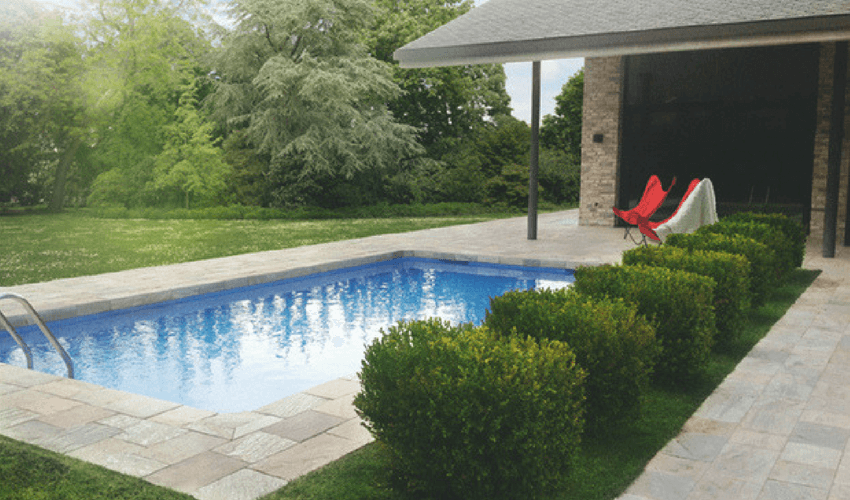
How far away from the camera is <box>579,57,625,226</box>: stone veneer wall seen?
13500mm

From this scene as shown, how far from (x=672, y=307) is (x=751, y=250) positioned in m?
2.22

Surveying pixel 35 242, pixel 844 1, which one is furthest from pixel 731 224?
pixel 35 242

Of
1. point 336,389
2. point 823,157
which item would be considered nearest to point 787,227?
point 823,157

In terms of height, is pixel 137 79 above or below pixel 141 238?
above

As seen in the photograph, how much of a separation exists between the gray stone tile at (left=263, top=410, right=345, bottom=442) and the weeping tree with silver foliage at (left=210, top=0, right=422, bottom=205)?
15.6m

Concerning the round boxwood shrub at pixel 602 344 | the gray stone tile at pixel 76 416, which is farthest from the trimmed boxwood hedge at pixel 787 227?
the gray stone tile at pixel 76 416

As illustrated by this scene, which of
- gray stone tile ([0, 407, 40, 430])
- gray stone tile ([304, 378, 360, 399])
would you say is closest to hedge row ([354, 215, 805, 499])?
gray stone tile ([304, 378, 360, 399])

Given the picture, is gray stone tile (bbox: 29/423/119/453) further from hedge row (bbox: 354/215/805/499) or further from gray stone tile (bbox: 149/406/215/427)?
hedge row (bbox: 354/215/805/499)

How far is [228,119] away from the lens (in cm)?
2050

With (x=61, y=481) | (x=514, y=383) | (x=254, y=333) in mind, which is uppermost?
(x=514, y=383)

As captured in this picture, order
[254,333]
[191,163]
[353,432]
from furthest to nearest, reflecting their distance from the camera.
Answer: [191,163]
[254,333]
[353,432]

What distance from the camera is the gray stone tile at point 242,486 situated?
9.87 ft

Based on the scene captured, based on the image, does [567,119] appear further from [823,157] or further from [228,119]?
[823,157]

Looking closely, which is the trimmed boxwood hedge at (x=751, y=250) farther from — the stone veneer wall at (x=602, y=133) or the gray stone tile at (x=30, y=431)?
the stone veneer wall at (x=602, y=133)
